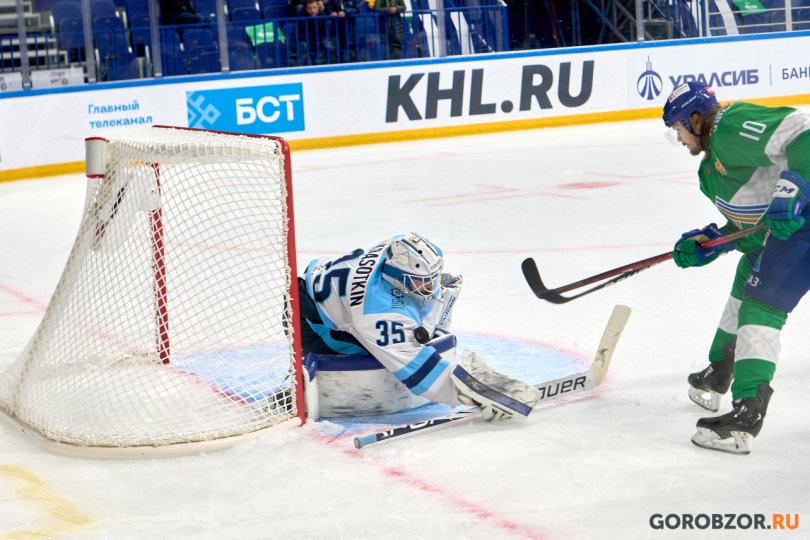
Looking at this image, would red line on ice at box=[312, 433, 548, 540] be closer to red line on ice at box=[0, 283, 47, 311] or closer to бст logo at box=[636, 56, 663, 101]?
red line on ice at box=[0, 283, 47, 311]

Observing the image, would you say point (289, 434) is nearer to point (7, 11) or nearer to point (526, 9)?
point (7, 11)

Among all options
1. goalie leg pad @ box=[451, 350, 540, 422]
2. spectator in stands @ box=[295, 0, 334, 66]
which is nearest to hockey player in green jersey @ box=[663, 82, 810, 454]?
goalie leg pad @ box=[451, 350, 540, 422]

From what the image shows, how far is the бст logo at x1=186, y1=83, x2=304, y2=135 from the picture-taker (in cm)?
1059

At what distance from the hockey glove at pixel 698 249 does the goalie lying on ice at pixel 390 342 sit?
605 mm

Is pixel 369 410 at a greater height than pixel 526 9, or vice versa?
pixel 526 9

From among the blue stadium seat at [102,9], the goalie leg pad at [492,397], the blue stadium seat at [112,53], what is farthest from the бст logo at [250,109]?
the goalie leg pad at [492,397]

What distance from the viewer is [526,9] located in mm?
12117

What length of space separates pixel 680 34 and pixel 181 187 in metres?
9.33

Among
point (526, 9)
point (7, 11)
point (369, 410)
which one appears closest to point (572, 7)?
point (526, 9)

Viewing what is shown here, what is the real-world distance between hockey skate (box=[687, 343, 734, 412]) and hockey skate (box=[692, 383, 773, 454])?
1.36 feet

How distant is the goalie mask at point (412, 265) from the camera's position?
336cm

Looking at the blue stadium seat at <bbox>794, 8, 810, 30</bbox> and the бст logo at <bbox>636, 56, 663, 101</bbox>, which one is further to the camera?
the blue stadium seat at <bbox>794, 8, 810, 30</bbox>

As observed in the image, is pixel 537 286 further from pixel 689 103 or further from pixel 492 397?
pixel 689 103

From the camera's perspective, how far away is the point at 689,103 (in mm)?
3193
